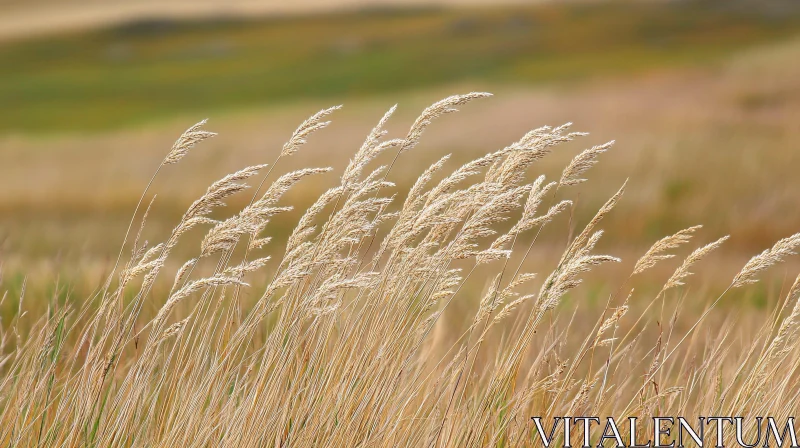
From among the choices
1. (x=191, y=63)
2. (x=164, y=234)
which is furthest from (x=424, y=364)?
(x=191, y=63)

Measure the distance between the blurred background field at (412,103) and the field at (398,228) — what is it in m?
0.11

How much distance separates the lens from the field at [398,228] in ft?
8.15

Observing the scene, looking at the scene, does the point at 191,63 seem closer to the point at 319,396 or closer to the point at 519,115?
the point at 519,115

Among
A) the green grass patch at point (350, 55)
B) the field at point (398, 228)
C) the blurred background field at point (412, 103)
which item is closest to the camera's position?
the field at point (398, 228)

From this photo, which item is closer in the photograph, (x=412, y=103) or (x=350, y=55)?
(x=412, y=103)

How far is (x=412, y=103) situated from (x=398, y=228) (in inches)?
790

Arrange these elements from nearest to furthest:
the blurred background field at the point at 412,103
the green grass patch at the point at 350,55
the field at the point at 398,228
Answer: the field at the point at 398,228 < the blurred background field at the point at 412,103 < the green grass patch at the point at 350,55

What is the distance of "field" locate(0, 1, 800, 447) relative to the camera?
248 cm

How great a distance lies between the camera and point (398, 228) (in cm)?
248

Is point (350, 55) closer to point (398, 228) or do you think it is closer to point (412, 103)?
point (412, 103)

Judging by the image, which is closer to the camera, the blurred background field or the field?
the field

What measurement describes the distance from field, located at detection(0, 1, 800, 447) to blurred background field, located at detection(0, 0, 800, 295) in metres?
0.11

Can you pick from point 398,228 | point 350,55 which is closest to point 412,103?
point 350,55

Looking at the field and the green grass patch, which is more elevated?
the green grass patch
